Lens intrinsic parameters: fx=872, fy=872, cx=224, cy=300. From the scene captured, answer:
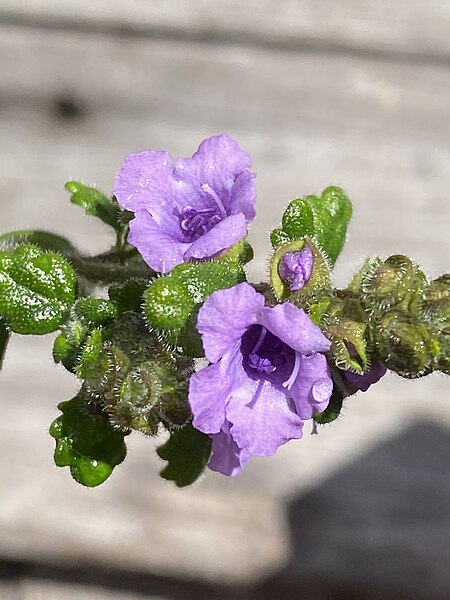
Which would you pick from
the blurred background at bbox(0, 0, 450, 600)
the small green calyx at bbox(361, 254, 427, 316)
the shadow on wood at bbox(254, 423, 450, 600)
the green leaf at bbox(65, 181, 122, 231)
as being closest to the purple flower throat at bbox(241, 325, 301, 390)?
the small green calyx at bbox(361, 254, 427, 316)

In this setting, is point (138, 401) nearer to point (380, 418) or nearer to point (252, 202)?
point (252, 202)

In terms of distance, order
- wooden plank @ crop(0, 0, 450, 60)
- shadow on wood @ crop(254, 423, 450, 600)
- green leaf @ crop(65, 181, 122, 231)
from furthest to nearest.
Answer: wooden plank @ crop(0, 0, 450, 60), shadow on wood @ crop(254, 423, 450, 600), green leaf @ crop(65, 181, 122, 231)

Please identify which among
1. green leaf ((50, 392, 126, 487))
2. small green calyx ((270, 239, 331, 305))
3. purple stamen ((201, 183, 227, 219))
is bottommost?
green leaf ((50, 392, 126, 487))

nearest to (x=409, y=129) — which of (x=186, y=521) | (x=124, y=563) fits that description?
(x=186, y=521)

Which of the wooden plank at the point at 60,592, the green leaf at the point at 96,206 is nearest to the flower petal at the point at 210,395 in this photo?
the green leaf at the point at 96,206

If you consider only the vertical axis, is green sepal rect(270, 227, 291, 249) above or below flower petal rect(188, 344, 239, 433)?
above

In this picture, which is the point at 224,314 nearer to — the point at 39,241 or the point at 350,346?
the point at 350,346

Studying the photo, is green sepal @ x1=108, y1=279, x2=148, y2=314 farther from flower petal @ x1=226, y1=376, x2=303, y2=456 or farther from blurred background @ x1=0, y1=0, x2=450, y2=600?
blurred background @ x1=0, y1=0, x2=450, y2=600
